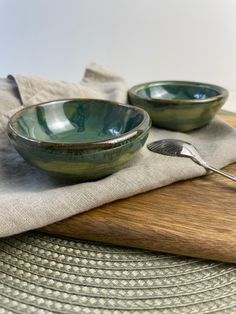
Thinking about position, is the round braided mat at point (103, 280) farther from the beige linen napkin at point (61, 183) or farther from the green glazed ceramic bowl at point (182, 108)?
the green glazed ceramic bowl at point (182, 108)

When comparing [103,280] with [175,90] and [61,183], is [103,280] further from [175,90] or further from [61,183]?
[175,90]

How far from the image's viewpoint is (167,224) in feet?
1.22

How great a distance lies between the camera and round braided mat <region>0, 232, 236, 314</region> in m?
0.32

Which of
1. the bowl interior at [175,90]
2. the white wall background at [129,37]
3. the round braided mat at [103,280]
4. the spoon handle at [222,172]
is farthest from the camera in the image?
the white wall background at [129,37]

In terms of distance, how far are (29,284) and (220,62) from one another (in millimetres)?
850

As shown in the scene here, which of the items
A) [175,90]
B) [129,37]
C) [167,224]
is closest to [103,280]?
[167,224]

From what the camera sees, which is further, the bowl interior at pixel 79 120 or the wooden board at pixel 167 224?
the bowl interior at pixel 79 120

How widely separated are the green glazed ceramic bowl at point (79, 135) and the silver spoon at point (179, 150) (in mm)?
43

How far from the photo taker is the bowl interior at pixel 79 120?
0.48 metres

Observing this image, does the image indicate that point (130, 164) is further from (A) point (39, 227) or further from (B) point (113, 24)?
(B) point (113, 24)

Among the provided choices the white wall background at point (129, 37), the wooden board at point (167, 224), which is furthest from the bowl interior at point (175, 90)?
the white wall background at point (129, 37)

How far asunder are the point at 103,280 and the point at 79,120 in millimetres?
236

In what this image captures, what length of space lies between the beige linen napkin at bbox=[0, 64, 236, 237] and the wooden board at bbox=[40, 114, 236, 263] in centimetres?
1

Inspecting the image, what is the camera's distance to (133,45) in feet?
3.53
